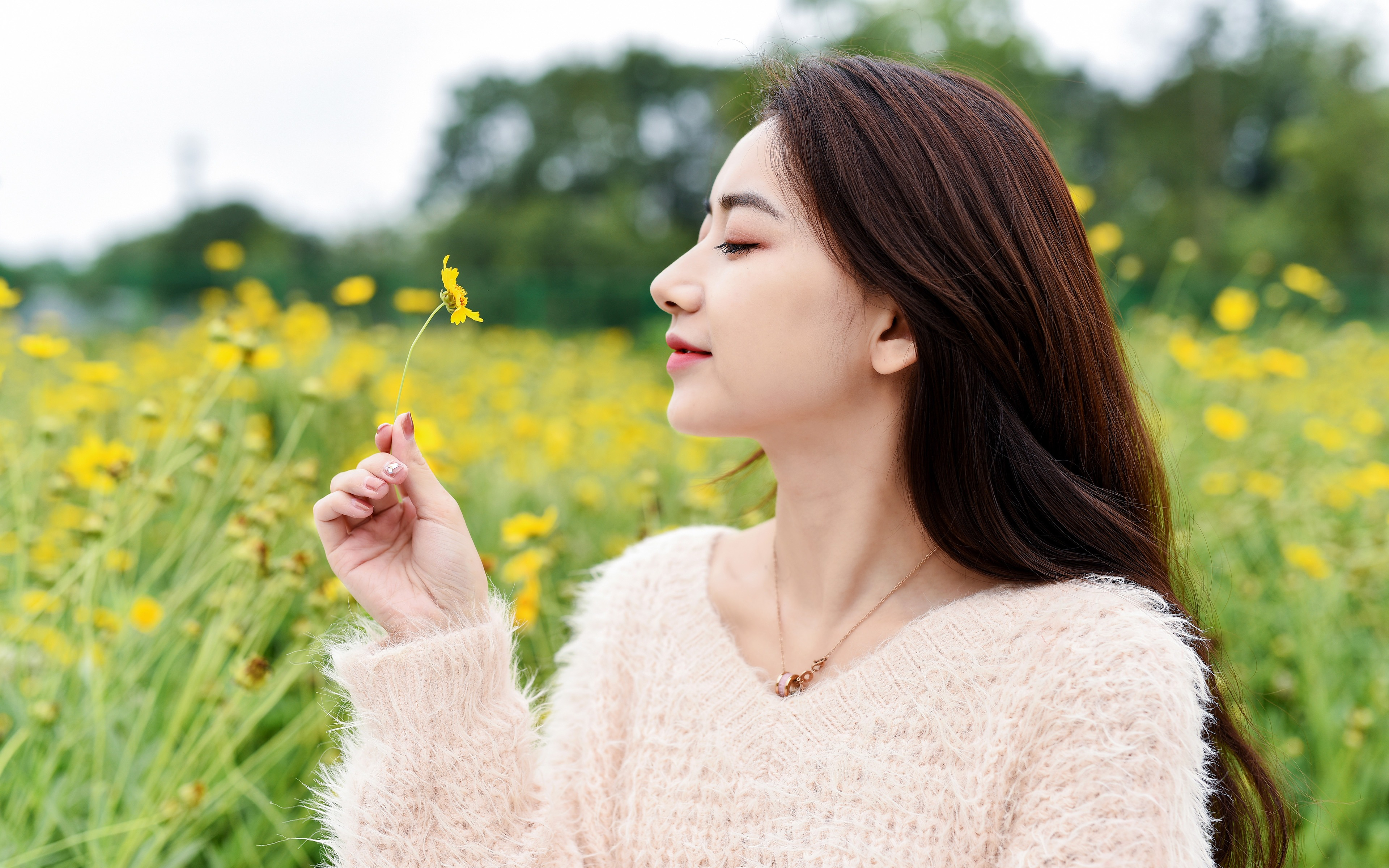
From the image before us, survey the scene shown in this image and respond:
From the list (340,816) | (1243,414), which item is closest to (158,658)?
(340,816)

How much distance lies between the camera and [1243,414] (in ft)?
9.21

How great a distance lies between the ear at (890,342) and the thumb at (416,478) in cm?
48

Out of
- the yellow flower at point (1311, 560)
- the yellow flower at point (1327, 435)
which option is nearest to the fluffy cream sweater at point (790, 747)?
the yellow flower at point (1311, 560)

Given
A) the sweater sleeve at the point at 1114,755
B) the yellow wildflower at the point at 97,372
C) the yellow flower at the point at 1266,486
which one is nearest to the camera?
the sweater sleeve at the point at 1114,755

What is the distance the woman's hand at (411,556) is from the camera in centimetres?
96

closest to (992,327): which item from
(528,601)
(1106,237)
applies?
(528,601)

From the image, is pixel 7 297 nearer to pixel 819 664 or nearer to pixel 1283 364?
pixel 819 664

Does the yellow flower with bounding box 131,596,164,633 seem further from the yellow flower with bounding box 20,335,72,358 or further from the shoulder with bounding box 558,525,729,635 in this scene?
the shoulder with bounding box 558,525,729,635

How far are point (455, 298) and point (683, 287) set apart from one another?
338 millimetres

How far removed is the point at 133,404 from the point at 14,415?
0.36 m

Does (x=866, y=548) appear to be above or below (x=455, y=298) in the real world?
below

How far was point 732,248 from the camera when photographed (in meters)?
0.99

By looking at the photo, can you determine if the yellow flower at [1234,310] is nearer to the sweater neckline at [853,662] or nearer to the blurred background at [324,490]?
the blurred background at [324,490]

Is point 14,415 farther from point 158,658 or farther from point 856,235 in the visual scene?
point 856,235
